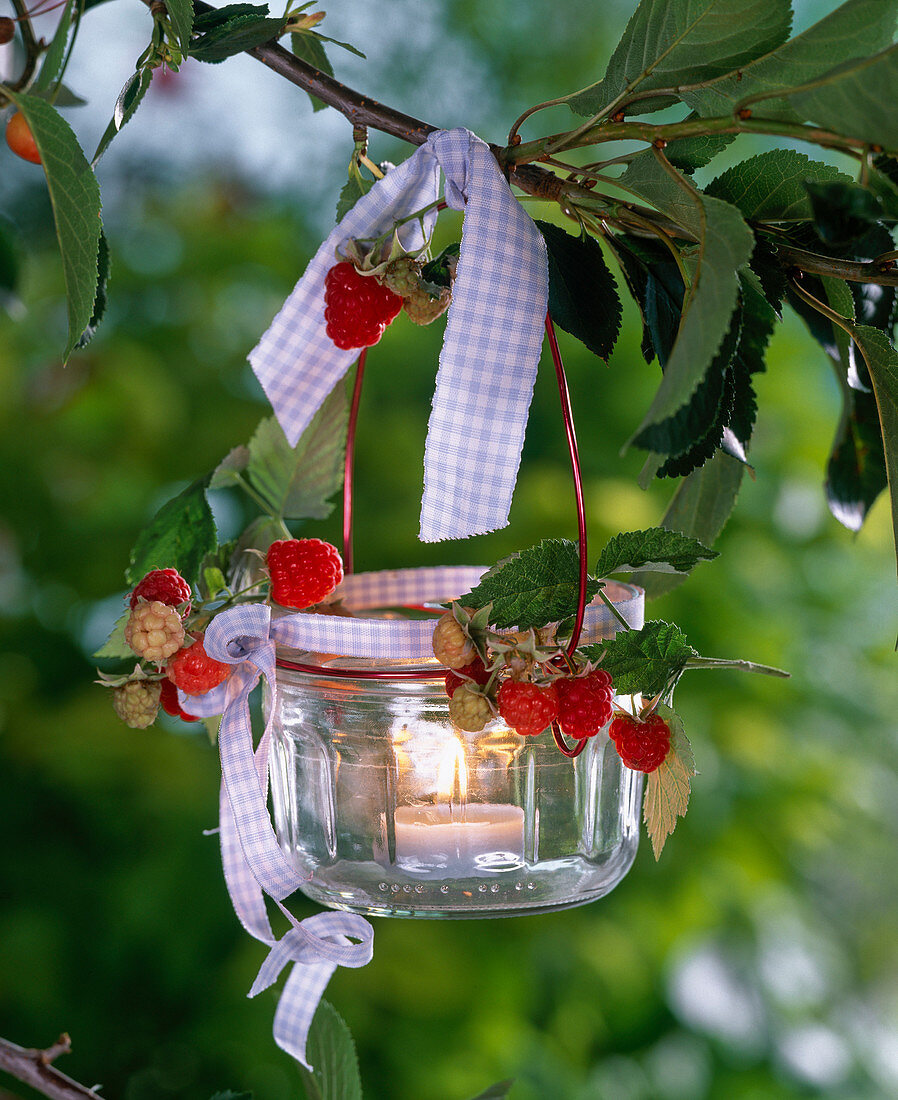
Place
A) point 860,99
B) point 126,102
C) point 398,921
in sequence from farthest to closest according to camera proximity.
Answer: point 398,921 < point 126,102 < point 860,99

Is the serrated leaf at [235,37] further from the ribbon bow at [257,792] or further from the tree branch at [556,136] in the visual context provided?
the ribbon bow at [257,792]

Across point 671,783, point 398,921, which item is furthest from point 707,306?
point 398,921

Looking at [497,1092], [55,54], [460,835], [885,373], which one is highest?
[55,54]

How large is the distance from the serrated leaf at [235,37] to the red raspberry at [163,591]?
5.7 inches

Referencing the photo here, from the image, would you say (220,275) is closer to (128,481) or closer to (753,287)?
(128,481)

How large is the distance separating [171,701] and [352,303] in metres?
0.13

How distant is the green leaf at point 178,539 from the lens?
13.8 inches

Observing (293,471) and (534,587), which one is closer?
(534,587)

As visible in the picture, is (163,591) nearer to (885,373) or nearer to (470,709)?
(470,709)

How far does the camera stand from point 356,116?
283 mm

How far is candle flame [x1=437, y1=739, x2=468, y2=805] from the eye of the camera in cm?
29

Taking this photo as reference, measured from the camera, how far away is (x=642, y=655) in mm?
269

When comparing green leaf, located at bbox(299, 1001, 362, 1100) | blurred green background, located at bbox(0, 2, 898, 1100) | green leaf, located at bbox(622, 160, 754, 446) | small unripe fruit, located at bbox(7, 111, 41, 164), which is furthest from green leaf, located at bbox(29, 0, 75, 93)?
blurred green background, located at bbox(0, 2, 898, 1100)

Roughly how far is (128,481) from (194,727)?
24cm
